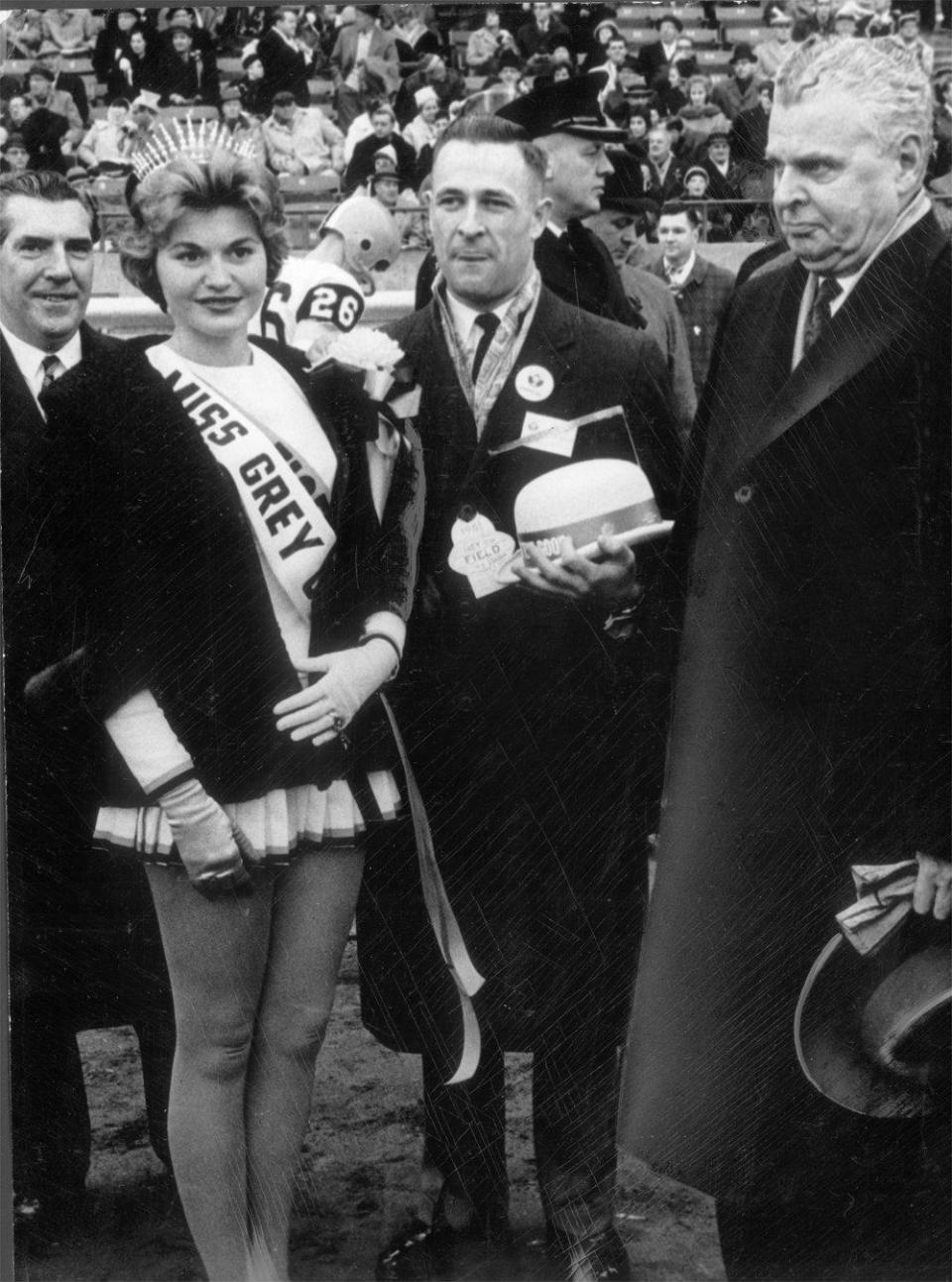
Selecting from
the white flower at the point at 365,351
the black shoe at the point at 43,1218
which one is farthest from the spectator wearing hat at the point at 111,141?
the black shoe at the point at 43,1218

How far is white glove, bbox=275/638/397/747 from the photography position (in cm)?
349

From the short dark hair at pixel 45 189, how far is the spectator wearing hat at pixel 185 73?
0.84 feet

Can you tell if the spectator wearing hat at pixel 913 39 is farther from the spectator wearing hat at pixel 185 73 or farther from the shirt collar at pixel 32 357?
the shirt collar at pixel 32 357

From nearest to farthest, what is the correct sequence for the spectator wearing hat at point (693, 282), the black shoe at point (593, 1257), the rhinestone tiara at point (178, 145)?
1. the rhinestone tiara at point (178, 145)
2. the spectator wearing hat at point (693, 282)
3. the black shoe at point (593, 1257)

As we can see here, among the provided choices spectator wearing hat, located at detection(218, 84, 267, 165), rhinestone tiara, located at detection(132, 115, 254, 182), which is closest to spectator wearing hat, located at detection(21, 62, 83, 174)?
rhinestone tiara, located at detection(132, 115, 254, 182)

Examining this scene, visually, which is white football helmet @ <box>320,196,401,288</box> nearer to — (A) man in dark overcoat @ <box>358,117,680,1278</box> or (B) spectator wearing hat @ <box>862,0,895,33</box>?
(A) man in dark overcoat @ <box>358,117,680,1278</box>

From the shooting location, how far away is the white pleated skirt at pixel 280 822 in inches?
137

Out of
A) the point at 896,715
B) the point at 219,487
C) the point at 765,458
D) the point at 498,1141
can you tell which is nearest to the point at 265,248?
the point at 219,487

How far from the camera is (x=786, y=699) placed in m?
3.56

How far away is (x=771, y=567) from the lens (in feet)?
11.6

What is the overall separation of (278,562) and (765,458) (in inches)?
40.2

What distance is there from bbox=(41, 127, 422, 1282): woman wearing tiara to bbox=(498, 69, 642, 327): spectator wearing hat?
0.49 metres

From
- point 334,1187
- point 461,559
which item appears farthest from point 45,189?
point 334,1187

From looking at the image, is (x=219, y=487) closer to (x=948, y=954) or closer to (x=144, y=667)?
(x=144, y=667)
